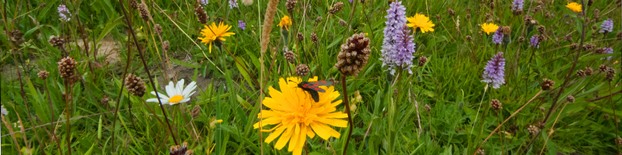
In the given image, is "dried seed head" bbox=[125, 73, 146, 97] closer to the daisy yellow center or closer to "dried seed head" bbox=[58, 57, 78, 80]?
"dried seed head" bbox=[58, 57, 78, 80]

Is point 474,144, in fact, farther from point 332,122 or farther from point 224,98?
point 224,98

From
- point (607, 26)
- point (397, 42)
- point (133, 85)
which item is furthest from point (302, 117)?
point (607, 26)

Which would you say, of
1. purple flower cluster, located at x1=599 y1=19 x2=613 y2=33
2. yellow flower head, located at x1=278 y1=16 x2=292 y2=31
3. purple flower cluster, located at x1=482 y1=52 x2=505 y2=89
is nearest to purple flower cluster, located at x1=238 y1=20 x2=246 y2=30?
yellow flower head, located at x1=278 y1=16 x2=292 y2=31

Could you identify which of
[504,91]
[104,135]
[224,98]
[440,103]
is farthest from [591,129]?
[104,135]

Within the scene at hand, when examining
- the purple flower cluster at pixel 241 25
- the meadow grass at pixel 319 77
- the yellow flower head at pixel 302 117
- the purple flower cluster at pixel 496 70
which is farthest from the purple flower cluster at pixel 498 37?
the yellow flower head at pixel 302 117

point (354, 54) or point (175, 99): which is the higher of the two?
point (354, 54)

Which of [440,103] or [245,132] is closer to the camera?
[245,132]

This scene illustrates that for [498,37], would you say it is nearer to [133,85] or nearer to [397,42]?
[397,42]
